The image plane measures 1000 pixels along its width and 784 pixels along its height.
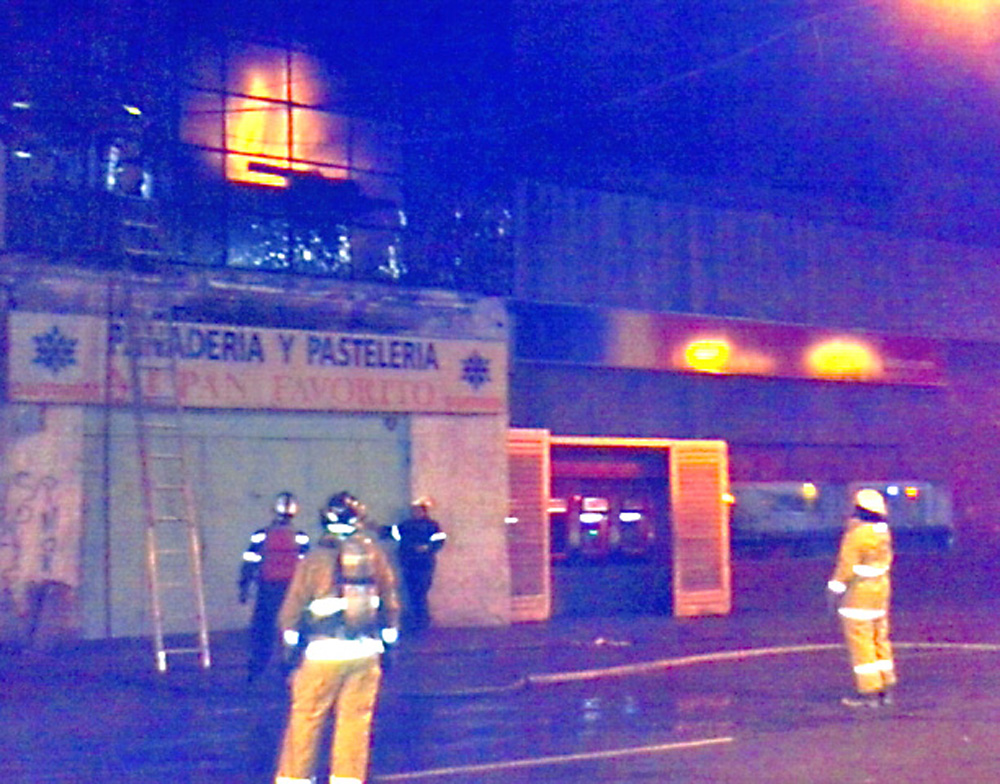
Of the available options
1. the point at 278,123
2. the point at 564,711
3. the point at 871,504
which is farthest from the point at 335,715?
the point at 278,123

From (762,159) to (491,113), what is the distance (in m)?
4.78

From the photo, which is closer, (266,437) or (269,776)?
(269,776)

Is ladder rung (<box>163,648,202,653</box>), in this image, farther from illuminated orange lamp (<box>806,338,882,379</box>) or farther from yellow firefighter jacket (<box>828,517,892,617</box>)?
illuminated orange lamp (<box>806,338,882,379</box>)

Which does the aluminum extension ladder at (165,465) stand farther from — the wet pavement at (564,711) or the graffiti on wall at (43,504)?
the graffiti on wall at (43,504)

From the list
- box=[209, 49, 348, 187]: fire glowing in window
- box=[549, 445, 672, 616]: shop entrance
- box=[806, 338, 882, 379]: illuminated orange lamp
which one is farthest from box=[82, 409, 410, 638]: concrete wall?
box=[806, 338, 882, 379]: illuminated orange lamp

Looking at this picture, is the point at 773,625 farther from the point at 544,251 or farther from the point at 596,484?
the point at 544,251

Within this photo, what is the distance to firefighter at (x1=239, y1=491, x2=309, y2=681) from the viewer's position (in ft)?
48.8

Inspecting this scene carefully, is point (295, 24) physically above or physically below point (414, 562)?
above

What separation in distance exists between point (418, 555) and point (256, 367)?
10.1 ft

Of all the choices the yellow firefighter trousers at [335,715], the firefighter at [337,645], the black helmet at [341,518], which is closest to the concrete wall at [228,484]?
the black helmet at [341,518]

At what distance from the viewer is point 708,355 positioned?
74.5 feet

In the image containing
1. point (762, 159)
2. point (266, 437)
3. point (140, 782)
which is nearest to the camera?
point (140, 782)

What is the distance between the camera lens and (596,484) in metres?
22.4

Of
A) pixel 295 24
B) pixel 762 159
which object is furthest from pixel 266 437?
pixel 762 159
